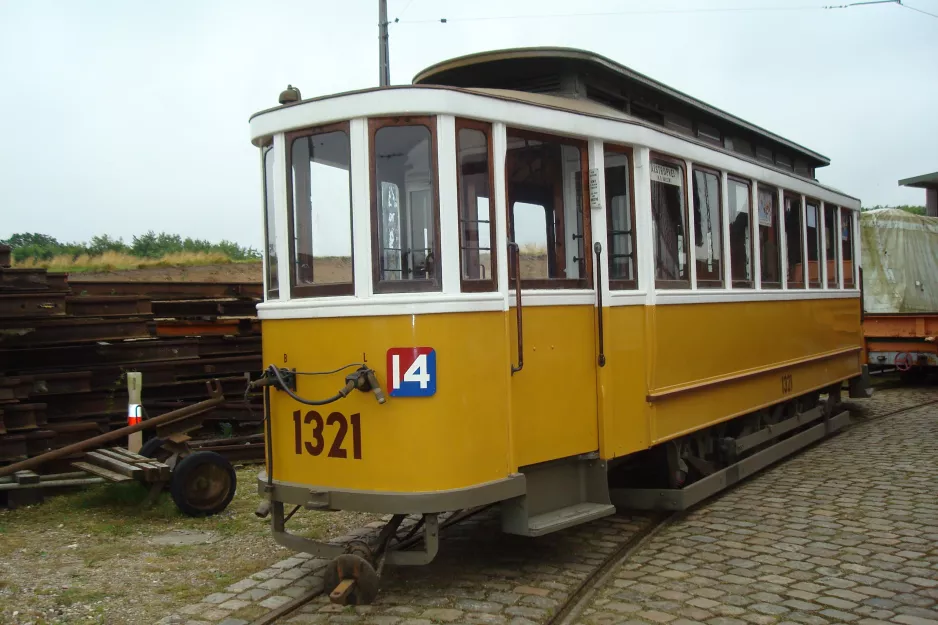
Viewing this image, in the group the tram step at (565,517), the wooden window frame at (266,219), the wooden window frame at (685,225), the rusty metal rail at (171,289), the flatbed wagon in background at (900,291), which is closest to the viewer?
the tram step at (565,517)

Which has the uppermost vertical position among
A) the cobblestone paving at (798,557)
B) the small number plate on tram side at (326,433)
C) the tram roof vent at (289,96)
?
the tram roof vent at (289,96)

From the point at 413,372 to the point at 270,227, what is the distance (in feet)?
4.83

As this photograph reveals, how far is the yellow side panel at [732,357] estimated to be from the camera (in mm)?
6422

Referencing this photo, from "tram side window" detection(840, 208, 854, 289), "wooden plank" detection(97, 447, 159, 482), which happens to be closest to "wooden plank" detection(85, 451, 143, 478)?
"wooden plank" detection(97, 447, 159, 482)

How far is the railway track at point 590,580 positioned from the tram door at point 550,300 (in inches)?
28.9

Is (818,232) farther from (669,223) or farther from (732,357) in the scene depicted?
(669,223)

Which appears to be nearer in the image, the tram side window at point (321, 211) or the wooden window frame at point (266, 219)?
the tram side window at point (321, 211)

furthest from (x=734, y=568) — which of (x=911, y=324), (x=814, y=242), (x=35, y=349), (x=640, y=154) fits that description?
(x=911, y=324)

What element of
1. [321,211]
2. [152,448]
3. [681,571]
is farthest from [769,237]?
[152,448]

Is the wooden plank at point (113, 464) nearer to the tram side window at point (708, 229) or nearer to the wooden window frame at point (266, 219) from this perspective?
the wooden window frame at point (266, 219)

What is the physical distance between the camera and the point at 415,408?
15.5 feet

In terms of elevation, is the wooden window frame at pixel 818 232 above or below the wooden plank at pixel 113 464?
above

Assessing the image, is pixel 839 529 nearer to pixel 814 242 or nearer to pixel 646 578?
pixel 646 578

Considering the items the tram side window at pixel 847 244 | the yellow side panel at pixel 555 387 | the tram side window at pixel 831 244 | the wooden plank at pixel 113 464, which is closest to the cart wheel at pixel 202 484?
the wooden plank at pixel 113 464
